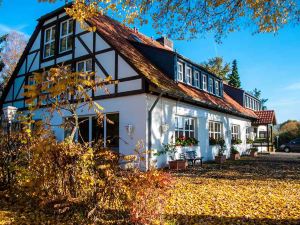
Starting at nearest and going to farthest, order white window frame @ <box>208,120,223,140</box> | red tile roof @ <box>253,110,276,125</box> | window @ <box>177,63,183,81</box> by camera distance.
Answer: window @ <box>177,63,183,81</box> → white window frame @ <box>208,120,223,140</box> → red tile roof @ <box>253,110,276,125</box>

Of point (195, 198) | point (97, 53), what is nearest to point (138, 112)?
point (97, 53)

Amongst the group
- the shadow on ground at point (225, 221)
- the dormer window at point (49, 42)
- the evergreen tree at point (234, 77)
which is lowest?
the shadow on ground at point (225, 221)

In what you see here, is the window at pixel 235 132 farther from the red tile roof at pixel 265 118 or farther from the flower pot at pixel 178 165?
the flower pot at pixel 178 165

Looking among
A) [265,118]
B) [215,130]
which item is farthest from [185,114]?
[265,118]

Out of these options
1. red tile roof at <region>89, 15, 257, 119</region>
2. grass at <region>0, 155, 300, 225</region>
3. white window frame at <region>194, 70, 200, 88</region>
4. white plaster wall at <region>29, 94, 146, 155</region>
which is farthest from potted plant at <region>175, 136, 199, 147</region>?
grass at <region>0, 155, 300, 225</region>

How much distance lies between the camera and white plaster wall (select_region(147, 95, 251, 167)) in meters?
13.3

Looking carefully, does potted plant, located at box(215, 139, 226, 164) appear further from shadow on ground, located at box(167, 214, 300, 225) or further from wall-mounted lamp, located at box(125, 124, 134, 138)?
shadow on ground, located at box(167, 214, 300, 225)

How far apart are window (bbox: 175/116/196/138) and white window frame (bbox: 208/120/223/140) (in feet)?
7.40

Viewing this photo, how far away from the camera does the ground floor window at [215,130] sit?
1886 cm

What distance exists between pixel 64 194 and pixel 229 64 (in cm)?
4302

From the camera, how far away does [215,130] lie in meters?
19.4

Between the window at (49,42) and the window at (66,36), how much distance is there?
0.78 m

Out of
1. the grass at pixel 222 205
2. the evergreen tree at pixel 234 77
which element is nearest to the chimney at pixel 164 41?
the grass at pixel 222 205

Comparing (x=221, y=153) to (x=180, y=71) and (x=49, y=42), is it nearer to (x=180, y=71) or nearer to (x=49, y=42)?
(x=180, y=71)
